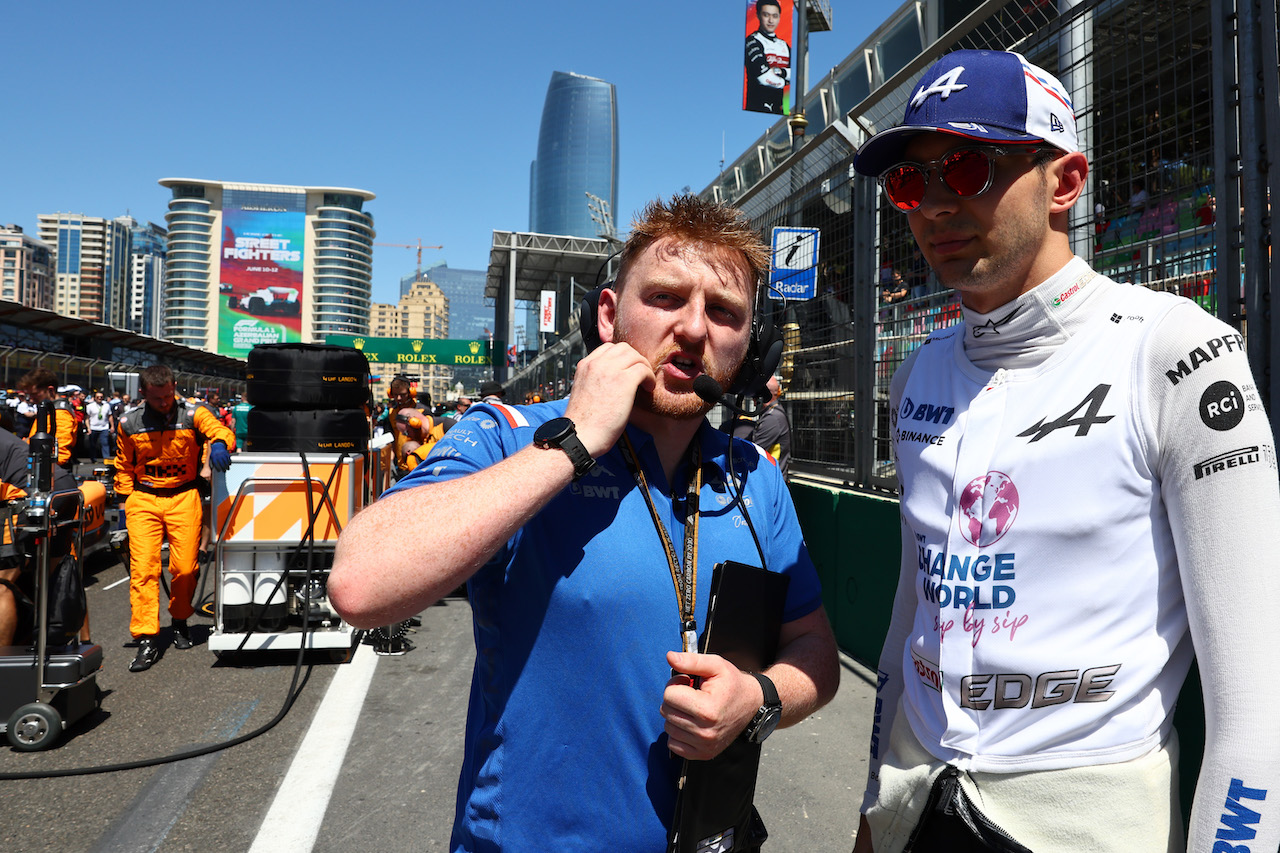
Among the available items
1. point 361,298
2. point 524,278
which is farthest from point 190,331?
point 524,278

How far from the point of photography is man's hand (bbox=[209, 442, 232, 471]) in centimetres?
589

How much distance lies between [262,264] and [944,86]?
4563 inches

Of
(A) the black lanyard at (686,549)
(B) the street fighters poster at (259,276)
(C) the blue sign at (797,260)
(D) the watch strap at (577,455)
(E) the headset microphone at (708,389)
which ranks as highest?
(B) the street fighters poster at (259,276)

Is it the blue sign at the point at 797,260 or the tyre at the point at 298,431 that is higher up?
the blue sign at the point at 797,260

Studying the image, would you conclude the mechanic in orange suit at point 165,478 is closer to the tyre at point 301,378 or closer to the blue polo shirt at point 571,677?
the tyre at point 301,378

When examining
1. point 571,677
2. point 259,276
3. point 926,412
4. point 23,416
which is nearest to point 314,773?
point 571,677

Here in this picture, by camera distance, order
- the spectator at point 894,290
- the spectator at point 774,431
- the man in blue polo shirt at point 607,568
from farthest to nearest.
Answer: the spectator at point 774,431 < the spectator at point 894,290 < the man in blue polo shirt at point 607,568

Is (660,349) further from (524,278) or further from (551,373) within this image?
(524,278)

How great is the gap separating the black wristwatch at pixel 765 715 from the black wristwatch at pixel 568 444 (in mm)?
505

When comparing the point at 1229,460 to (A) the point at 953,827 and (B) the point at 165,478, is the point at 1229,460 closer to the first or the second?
(A) the point at 953,827

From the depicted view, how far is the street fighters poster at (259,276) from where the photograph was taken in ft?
328

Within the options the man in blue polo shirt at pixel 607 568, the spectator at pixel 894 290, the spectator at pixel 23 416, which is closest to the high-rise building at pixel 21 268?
the spectator at pixel 23 416

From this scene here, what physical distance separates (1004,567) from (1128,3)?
2.75 metres

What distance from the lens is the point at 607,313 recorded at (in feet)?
5.61
